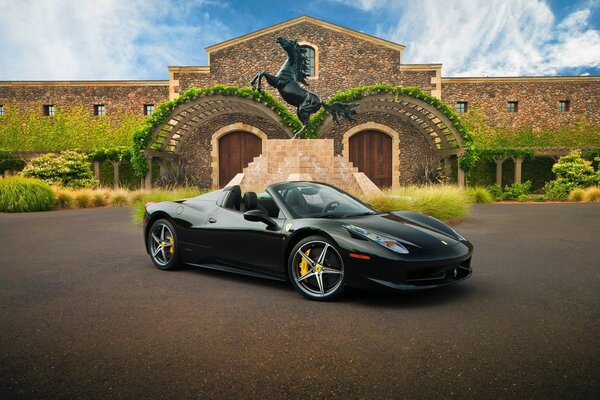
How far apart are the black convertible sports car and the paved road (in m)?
0.22

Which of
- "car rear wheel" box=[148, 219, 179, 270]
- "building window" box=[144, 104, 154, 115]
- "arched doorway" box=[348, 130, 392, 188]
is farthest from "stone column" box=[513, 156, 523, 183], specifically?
"building window" box=[144, 104, 154, 115]

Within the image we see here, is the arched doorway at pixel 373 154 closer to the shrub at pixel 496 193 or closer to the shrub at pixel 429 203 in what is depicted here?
the shrub at pixel 496 193

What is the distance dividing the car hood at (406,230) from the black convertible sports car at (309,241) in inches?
0.4

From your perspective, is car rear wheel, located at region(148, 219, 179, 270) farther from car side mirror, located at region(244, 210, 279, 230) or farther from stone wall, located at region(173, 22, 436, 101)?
stone wall, located at region(173, 22, 436, 101)

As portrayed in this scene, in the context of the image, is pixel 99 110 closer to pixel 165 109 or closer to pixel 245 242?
pixel 165 109

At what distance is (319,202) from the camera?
5.05 m

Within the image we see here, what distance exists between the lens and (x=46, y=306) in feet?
12.4

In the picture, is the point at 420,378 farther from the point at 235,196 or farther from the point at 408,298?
the point at 235,196

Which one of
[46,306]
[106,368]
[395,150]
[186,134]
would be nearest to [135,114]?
[186,134]

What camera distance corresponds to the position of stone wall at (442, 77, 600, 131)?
2481 centimetres

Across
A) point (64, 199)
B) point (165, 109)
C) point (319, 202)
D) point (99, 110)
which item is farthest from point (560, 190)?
point (99, 110)

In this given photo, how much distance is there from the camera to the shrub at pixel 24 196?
13.6 m

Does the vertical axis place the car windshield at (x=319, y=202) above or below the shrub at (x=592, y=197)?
above

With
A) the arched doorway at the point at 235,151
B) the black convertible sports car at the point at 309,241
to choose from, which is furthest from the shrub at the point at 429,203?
the arched doorway at the point at 235,151
